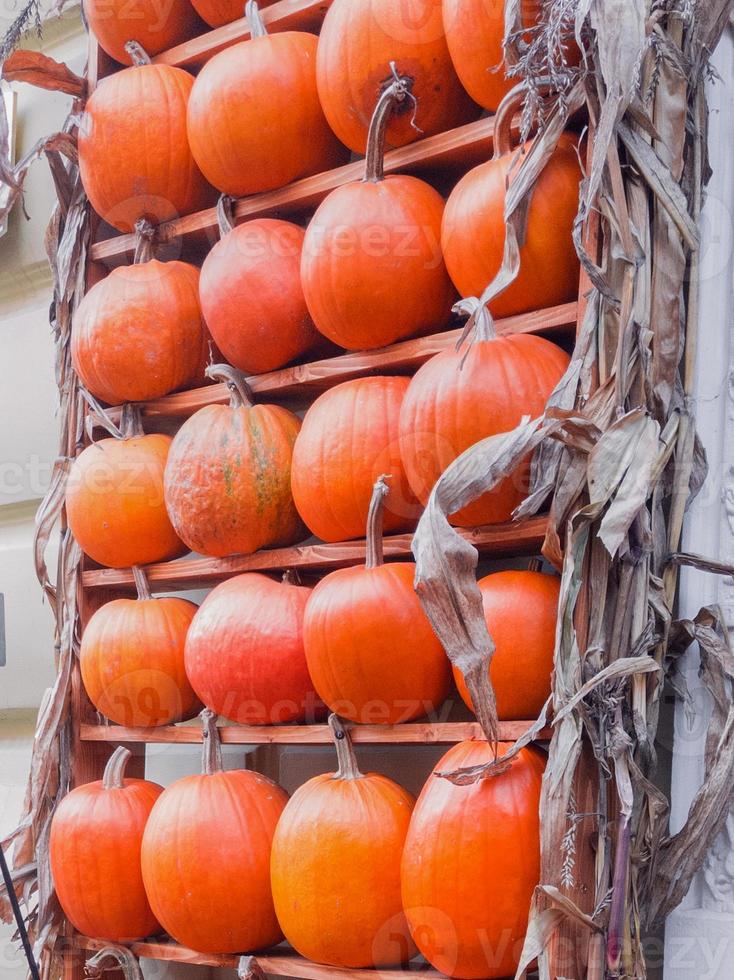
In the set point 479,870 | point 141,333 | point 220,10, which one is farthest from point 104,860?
point 220,10

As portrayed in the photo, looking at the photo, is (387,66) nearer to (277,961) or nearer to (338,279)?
(338,279)

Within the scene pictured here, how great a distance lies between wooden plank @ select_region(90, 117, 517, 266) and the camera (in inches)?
60.2

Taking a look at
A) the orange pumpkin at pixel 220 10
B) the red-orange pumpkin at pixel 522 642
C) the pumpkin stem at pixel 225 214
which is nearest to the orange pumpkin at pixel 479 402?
the red-orange pumpkin at pixel 522 642

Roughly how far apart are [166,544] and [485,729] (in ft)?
2.35

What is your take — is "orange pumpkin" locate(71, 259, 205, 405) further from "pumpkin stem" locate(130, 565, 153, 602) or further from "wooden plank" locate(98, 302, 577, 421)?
"pumpkin stem" locate(130, 565, 153, 602)

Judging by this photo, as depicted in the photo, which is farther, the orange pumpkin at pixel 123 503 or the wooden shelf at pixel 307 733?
the orange pumpkin at pixel 123 503

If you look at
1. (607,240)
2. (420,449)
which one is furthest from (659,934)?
(607,240)

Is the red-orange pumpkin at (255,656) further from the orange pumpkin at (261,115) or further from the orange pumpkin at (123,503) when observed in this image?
the orange pumpkin at (261,115)

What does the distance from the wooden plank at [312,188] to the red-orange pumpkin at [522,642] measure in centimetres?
59

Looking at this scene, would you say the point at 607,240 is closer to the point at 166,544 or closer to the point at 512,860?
the point at 512,860

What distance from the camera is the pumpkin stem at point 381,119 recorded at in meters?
1.50

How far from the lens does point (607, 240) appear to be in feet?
4.32

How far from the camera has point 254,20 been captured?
1.70 meters

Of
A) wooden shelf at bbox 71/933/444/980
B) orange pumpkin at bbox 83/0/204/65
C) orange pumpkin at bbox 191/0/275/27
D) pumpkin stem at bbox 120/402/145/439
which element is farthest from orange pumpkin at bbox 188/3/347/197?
wooden shelf at bbox 71/933/444/980
